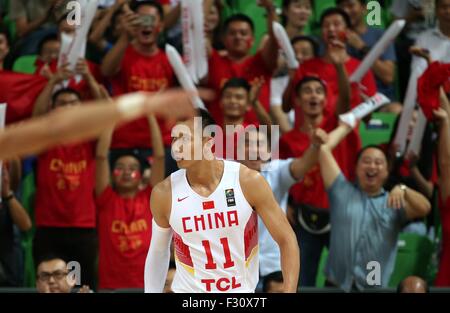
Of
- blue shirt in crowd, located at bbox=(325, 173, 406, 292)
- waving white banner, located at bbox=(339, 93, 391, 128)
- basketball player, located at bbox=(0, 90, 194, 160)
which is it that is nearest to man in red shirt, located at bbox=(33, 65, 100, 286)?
blue shirt in crowd, located at bbox=(325, 173, 406, 292)

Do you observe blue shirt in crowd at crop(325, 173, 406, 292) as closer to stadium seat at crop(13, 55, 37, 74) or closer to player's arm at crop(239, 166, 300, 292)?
player's arm at crop(239, 166, 300, 292)

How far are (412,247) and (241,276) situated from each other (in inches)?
112

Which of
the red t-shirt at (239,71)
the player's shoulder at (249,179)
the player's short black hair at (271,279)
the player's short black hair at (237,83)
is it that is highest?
the red t-shirt at (239,71)

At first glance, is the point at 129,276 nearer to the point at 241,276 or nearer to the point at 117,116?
the point at 241,276

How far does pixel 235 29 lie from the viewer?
8.90 meters

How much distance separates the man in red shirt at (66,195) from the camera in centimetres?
824

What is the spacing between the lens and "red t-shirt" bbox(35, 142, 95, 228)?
327 inches

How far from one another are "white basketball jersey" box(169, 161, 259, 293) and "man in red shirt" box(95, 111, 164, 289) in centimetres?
207

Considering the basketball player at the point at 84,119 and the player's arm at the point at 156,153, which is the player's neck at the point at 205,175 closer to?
the player's arm at the point at 156,153

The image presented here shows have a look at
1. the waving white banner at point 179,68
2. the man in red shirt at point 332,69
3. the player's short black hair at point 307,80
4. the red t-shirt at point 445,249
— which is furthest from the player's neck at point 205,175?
the man in red shirt at point 332,69

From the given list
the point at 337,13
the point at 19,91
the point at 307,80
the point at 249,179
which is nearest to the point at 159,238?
the point at 249,179

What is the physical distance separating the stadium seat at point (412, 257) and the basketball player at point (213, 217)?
267 centimetres

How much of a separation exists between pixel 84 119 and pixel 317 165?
5.23 metres
